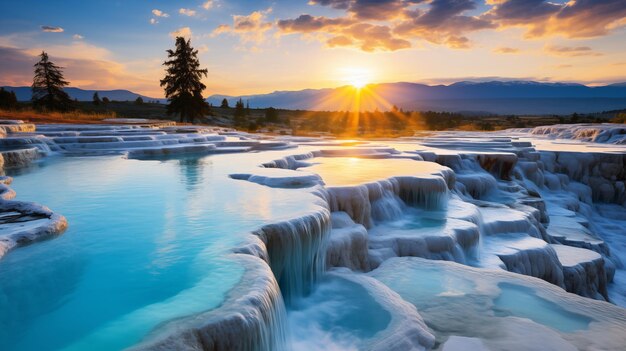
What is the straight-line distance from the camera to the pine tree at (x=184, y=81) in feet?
112

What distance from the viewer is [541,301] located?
19.2 feet

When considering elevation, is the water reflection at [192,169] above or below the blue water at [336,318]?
above

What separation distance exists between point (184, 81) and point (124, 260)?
1285 inches

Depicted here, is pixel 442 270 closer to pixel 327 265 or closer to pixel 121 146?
pixel 327 265

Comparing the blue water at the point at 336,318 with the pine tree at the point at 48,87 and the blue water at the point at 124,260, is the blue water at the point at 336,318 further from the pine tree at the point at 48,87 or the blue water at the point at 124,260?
the pine tree at the point at 48,87

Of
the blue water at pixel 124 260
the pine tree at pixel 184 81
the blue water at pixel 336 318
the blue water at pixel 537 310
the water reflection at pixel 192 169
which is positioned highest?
the pine tree at pixel 184 81

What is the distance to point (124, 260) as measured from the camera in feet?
14.4

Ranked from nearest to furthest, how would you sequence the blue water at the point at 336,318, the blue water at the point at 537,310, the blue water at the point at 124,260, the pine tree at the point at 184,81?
the blue water at the point at 124,260 < the blue water at the point at 336,318 < the blue water at the point at 537,310 < the pine tree at the point at 184,81

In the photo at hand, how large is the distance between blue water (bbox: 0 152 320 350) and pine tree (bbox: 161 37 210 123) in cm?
2773

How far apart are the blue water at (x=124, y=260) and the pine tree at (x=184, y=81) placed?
27732 mm

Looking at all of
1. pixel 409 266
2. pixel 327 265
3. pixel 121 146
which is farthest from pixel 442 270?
pixel 121 146

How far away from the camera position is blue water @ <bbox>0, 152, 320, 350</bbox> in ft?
10.5

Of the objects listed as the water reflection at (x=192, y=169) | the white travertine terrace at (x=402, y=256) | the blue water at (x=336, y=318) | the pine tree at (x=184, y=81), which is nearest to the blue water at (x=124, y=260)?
the white travertine terrace at (x=402, y=256)

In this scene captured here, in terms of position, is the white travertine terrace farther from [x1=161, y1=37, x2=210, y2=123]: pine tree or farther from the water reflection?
[x1=161, y1=37, x2=210, y2=123]: pine tree
